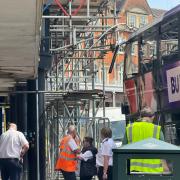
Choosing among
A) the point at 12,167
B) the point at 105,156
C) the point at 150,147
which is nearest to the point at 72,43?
the point at 12,167

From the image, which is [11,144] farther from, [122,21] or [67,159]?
[122,21]

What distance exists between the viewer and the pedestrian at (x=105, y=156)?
1285 cm

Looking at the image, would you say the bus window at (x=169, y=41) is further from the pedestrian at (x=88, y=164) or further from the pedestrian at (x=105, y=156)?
the pedestrian at (x=88, y=164)

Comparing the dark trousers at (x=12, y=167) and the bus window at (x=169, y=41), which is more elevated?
the bus window at (x=169, y=41)

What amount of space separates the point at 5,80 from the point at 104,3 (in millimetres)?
3968

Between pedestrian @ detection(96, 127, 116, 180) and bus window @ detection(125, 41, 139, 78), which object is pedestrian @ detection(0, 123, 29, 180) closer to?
pedestrian @ detection(96, 127, 116, 180)

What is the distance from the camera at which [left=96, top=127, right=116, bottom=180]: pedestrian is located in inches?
506

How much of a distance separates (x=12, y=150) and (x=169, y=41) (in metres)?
4.62

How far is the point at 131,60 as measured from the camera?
66.0 feet

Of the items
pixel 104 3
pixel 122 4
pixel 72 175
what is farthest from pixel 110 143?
pixel 122 4

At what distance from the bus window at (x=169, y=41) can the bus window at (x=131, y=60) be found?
2.56 meters

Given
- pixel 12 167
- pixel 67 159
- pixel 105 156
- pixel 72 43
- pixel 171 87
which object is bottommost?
pixel 12 167

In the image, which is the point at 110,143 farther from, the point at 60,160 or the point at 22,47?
the point at 22,47

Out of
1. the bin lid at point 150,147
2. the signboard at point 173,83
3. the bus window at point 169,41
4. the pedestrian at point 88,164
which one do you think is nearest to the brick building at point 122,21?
the bus window at point 169,41
